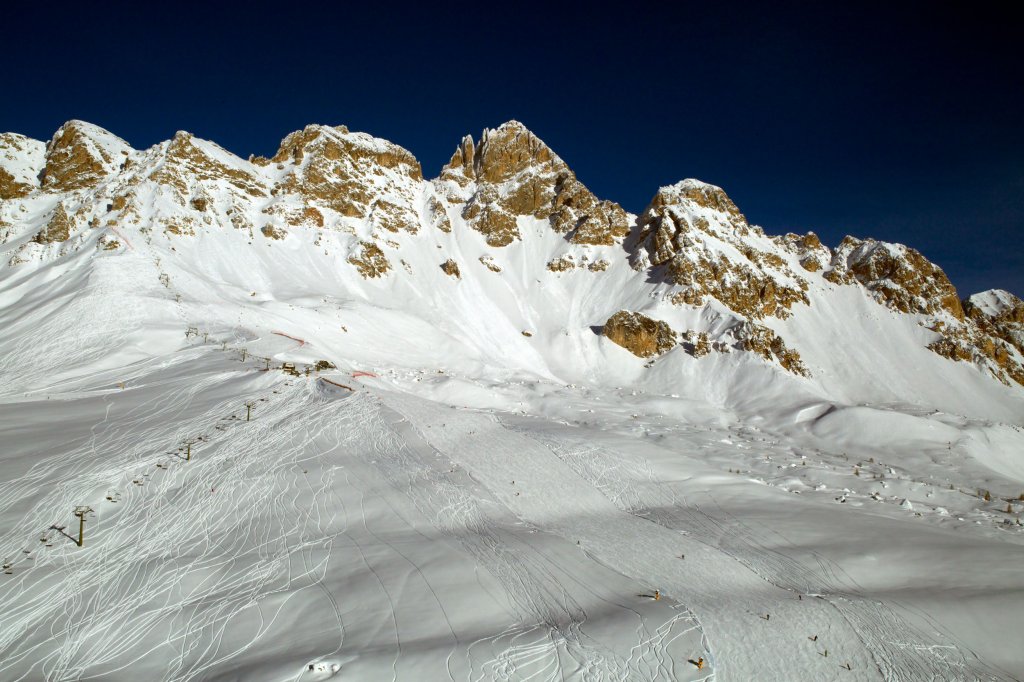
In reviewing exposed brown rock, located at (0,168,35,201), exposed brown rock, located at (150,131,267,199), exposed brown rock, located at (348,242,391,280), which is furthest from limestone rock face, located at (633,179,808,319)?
exposed brown rock, located at (0,168,35,201)

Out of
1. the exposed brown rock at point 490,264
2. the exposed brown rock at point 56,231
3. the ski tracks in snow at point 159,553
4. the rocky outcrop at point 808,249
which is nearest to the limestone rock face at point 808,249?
the rocky outcrop at point 808,249

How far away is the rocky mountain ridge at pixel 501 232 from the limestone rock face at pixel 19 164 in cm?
24

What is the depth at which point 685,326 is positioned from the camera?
5634 centimetres

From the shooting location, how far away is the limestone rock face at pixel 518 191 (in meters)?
73.9

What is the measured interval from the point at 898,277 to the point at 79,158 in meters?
113

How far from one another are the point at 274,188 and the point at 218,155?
24.5 feet

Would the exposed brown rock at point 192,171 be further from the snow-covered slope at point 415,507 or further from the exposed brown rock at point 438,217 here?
the exposed brown rock at point 438,217

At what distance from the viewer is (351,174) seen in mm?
68250

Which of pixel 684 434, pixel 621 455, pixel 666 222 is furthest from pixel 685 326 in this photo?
pixel 621 455

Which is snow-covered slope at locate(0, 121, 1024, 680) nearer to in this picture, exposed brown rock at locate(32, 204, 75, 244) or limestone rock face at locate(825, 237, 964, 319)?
exposed brown rock at locate(32, 204, 75, 244)

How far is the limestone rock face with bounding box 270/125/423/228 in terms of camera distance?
62562 millimetres

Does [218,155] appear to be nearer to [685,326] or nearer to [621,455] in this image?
[685,326]

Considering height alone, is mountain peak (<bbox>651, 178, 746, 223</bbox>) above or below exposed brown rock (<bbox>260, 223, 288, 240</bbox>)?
above

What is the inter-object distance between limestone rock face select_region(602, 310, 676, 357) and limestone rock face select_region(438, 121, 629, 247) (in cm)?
2189
